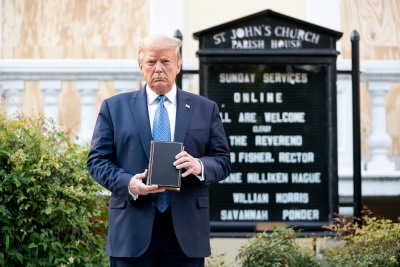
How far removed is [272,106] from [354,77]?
0.60 metres

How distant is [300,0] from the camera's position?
28.5ft

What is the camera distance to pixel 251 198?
645cm

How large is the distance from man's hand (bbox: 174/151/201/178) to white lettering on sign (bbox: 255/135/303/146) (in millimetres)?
2487

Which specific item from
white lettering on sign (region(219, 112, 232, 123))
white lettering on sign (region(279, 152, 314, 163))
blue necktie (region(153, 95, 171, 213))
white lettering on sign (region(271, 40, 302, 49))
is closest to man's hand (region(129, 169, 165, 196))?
blue necktie (region(153, 95, 171, 213))

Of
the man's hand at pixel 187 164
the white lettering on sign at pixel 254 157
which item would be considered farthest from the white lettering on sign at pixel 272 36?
the man's hand at pixel 187 164

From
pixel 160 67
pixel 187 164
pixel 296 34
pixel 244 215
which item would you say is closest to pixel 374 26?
pixel 296 34

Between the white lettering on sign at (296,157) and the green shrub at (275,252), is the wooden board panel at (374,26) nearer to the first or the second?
the white lettering on sign at (296,157)

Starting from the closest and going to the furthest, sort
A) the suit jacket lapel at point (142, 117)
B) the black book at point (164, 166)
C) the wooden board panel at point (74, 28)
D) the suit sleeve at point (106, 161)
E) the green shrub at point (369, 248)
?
the black book at point (164, 166)
the suit sleeve at point (106, 161)
the suit jacket lapel at point (142, 117)
the green shrub at point (369, 248)
the wooden board panel at point (74, 28)

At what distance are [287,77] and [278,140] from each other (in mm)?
419

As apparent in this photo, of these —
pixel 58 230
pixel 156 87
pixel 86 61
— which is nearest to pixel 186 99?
pixel 156 87

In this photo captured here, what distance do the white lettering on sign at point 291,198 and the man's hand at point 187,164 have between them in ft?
8.34

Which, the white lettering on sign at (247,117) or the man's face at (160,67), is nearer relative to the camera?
the man's face at (160,67)

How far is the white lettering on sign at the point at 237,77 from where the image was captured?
6.41 metres

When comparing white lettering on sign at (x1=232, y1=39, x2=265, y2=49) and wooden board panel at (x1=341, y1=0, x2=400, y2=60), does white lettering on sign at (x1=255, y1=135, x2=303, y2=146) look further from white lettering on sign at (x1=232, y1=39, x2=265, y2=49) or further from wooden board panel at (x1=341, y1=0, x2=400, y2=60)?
wooden board panel at (x1=341, y1=0, x2=400, y2=60)
